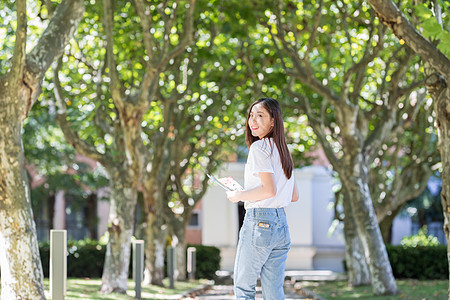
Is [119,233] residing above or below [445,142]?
below

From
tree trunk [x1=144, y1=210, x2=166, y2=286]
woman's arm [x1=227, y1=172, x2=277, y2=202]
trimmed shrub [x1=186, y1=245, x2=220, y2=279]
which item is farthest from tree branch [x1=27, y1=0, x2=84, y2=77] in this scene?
trimmed shrub [x1=186, y1=245, x2=220, y2=279]

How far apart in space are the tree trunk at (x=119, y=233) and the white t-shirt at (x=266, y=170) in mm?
8793

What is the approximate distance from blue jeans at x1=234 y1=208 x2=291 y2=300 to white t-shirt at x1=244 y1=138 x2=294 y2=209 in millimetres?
53

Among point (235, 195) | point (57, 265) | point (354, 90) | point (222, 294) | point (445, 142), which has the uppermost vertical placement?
point (354, 90)

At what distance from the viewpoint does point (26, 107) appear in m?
8.41

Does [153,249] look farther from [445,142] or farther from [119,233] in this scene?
[445,142]

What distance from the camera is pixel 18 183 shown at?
8.02 metres

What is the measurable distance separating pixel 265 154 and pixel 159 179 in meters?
12.6

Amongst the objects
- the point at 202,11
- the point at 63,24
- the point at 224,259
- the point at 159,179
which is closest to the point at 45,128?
the point at 224,259

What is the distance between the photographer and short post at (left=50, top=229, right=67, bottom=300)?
6.90m

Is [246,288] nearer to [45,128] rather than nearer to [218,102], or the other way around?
[218,102]

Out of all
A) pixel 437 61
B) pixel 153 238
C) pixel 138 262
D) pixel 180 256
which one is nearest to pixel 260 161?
pixel 437 61

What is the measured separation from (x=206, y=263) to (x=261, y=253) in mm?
18493

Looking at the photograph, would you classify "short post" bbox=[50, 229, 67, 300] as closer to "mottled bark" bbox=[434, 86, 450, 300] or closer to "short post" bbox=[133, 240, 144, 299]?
"mottled bark" bbox=[434, 86, 450, 300]
